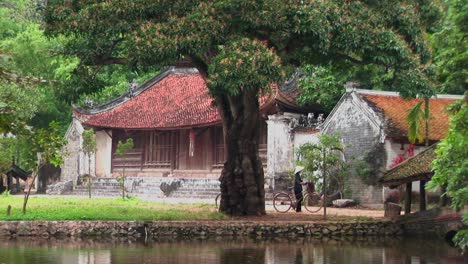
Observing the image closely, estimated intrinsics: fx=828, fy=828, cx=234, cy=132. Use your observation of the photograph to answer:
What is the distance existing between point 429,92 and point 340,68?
181 inches

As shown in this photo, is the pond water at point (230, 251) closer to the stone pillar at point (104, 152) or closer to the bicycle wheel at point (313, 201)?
the bicycle wheel at point (313, 201)

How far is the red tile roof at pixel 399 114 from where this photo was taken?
33.3m

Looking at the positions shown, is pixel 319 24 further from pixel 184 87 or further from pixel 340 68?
pixel 184 87

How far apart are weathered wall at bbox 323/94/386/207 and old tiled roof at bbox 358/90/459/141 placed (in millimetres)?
463

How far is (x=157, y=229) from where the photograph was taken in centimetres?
2480

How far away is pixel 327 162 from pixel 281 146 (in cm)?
560

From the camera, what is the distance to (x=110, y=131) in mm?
49375

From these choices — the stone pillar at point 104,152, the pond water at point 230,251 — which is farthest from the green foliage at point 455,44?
the stone pillar at point 104,152

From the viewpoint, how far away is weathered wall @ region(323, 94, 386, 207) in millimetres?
33719

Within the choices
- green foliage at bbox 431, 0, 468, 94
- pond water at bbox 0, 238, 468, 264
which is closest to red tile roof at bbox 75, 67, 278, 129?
pond water at bbox 0, 238, 468, 264

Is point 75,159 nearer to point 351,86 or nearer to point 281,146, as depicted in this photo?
Answer: point 281,146

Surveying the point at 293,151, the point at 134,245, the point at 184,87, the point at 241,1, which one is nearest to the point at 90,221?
the point at 134,245

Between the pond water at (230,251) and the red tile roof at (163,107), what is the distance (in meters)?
19.9

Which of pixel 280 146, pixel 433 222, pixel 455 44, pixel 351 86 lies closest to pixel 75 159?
pixel 280 146
